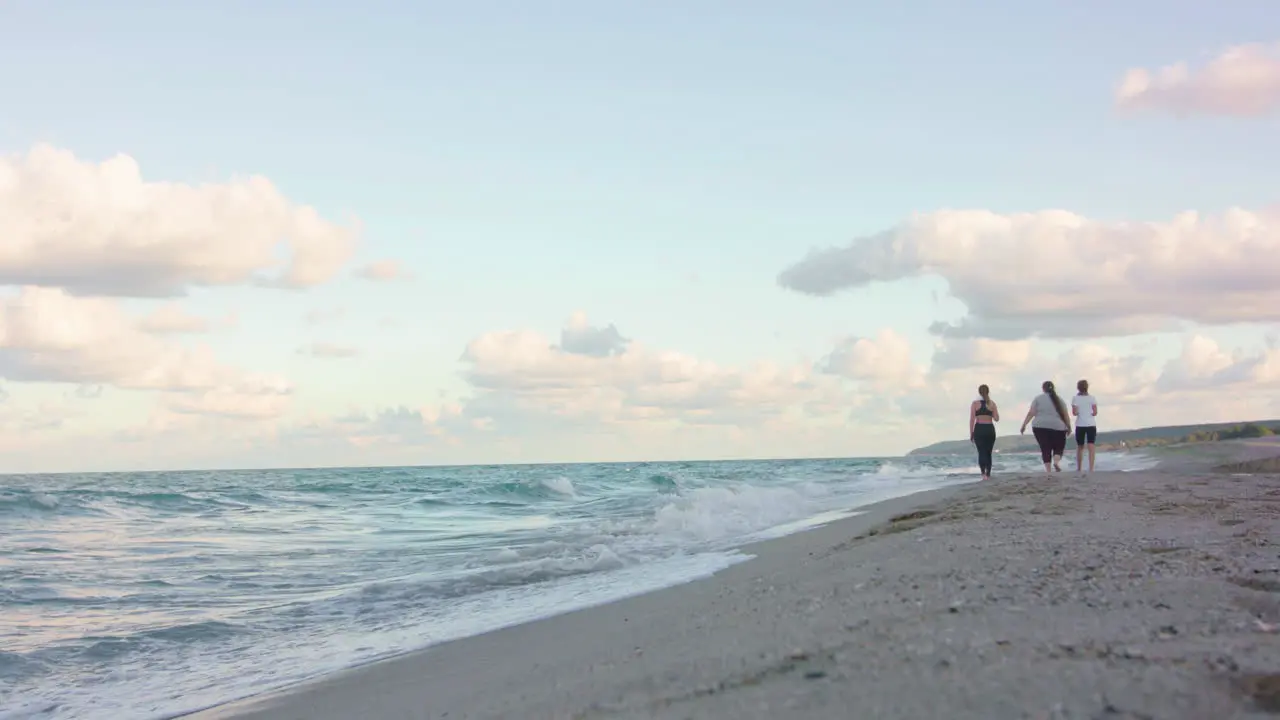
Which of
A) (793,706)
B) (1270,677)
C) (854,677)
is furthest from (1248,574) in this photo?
(793,706)

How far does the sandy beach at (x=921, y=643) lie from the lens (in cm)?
230

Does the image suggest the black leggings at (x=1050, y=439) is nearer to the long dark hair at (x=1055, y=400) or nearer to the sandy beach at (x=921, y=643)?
the long dark hair at (x=1055, y=400)

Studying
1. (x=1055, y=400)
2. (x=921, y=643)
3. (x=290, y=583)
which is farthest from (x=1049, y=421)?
(x=921, y=643)

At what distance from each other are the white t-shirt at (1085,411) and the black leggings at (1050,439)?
1.19ft

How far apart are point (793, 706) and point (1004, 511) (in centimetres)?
626

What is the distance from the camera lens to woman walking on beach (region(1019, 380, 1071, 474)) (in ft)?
51.9

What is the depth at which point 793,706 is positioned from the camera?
242 centimetres

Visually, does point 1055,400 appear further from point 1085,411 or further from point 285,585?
point 285,585

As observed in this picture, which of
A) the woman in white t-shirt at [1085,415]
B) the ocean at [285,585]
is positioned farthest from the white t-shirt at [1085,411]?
the ocean at [285,585]

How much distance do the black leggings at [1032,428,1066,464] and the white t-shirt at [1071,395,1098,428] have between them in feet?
1.19

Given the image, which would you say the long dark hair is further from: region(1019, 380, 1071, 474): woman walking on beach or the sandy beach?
the sandy beach

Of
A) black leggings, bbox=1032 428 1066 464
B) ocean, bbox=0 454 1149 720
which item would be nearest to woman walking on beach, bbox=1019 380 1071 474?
black leggings, bbox=1032 428 1066 464

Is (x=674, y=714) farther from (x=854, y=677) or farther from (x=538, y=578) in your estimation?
(x=538, y=578)

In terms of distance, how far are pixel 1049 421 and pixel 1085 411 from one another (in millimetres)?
760
